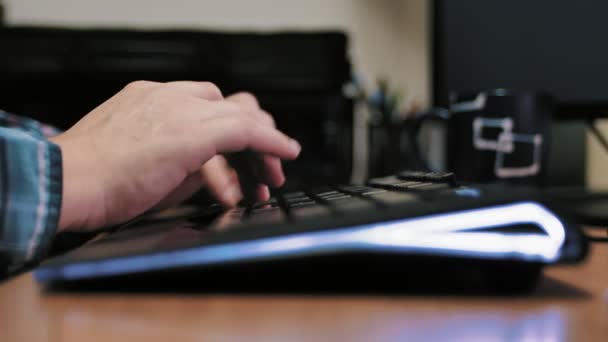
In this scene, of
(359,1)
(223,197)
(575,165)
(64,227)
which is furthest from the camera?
(359,1)

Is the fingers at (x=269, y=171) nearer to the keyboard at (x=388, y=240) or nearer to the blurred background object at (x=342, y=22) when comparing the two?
the keyboard at (x=388, y=240)

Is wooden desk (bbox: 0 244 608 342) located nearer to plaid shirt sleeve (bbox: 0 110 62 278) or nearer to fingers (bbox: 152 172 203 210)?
plaid shirt sleeve (bbox: 0 110 62 278)

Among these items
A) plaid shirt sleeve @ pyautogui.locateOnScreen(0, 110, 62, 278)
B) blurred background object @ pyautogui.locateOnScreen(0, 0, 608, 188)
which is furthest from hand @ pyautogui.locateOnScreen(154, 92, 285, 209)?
blurred background object @ pyautogui.locateOnScreen(0, 0, 608, 188)

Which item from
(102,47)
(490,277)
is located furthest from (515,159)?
(102,47)

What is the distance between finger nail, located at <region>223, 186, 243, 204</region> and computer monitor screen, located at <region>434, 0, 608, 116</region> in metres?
0.29

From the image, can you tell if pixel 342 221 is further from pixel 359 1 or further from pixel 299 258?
pixel 359 1

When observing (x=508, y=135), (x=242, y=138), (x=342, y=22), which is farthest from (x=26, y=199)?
(x=342, y=22)

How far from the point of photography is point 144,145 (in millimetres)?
251

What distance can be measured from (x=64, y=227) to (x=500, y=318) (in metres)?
0.21

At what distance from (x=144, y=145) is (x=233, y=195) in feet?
0.43

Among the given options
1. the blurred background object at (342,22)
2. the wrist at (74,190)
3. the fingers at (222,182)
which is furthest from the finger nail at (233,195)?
the blurred background object at (342,22)

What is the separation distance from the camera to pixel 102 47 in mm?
697

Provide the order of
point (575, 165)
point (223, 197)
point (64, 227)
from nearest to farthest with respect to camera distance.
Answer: point (64, 227) < point (223, 197) < point (575, 165)

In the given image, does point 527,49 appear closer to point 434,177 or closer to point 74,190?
point 434,177
